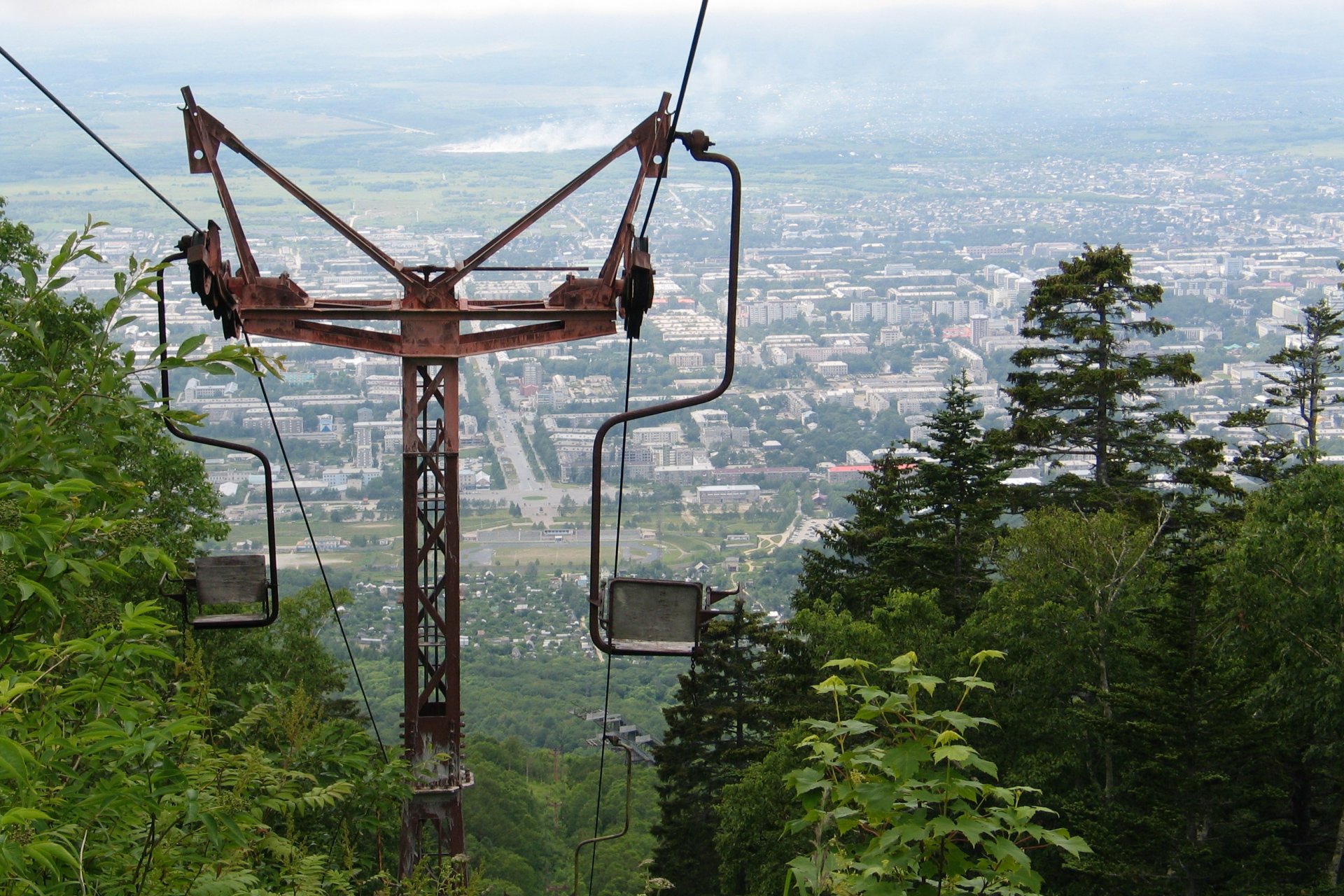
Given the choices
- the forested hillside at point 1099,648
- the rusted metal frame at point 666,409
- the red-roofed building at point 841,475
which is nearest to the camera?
the rusted metal frame at point 666,409

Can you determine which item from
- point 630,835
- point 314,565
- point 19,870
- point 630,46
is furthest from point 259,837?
point 630,46

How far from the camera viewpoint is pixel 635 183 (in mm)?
7367

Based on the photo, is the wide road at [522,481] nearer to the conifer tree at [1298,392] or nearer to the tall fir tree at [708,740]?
the conifer tree at [1298,392]

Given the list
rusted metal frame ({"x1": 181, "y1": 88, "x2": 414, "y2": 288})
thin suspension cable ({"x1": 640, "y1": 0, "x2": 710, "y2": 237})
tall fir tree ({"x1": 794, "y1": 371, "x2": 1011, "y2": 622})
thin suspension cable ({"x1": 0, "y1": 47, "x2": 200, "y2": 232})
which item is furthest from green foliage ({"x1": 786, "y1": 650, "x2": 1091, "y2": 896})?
tall fir tree ({"x1": 794, "y1": 371, "x2": 1011, "y2": 622})

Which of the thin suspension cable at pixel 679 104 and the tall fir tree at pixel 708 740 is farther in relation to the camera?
the tall fir tree at pixel 708 740

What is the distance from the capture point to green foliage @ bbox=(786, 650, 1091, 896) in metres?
3.06

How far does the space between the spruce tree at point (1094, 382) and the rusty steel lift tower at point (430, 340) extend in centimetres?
1604

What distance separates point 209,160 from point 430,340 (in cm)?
147

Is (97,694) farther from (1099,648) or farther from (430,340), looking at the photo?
(1099,648)

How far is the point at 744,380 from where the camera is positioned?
10681 cm

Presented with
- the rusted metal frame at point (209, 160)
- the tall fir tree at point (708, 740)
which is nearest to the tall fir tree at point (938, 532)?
the tall fir tree at point (708, 740)

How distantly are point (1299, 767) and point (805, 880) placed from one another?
468 inches

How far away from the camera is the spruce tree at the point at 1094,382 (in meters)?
22.6

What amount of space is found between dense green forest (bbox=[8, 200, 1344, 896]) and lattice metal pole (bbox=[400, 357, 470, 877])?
469 mm
